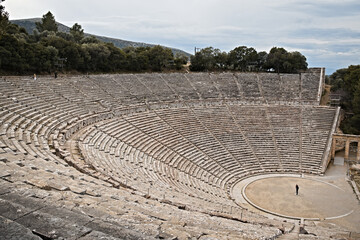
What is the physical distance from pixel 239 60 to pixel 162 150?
98.2ft

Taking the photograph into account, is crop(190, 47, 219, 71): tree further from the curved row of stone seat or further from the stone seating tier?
the curved row of stone seat

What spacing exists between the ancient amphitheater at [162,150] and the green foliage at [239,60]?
307 inches

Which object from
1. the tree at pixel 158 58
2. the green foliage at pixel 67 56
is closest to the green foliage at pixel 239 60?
the green foliage at pixel 67 56

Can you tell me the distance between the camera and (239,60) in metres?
46.2

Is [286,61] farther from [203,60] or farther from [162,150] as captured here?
[162,150]

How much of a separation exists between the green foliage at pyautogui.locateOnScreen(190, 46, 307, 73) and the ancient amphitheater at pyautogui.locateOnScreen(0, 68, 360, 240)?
779 centimetres

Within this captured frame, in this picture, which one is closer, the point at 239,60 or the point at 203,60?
the point at 203,60

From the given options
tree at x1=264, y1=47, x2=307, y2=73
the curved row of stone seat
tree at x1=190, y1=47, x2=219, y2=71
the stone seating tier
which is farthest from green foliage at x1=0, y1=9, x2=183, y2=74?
tree at x1=264, y1=47, x2=307, y2=73

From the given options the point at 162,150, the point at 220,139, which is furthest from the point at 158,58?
the point at 162,150

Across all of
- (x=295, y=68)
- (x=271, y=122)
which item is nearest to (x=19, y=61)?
(x=271, y=122)

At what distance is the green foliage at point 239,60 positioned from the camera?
44094 mm

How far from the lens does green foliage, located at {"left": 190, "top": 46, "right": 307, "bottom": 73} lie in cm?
4409

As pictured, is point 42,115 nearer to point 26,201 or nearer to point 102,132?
point 102,132

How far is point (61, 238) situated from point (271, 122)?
25.7m
